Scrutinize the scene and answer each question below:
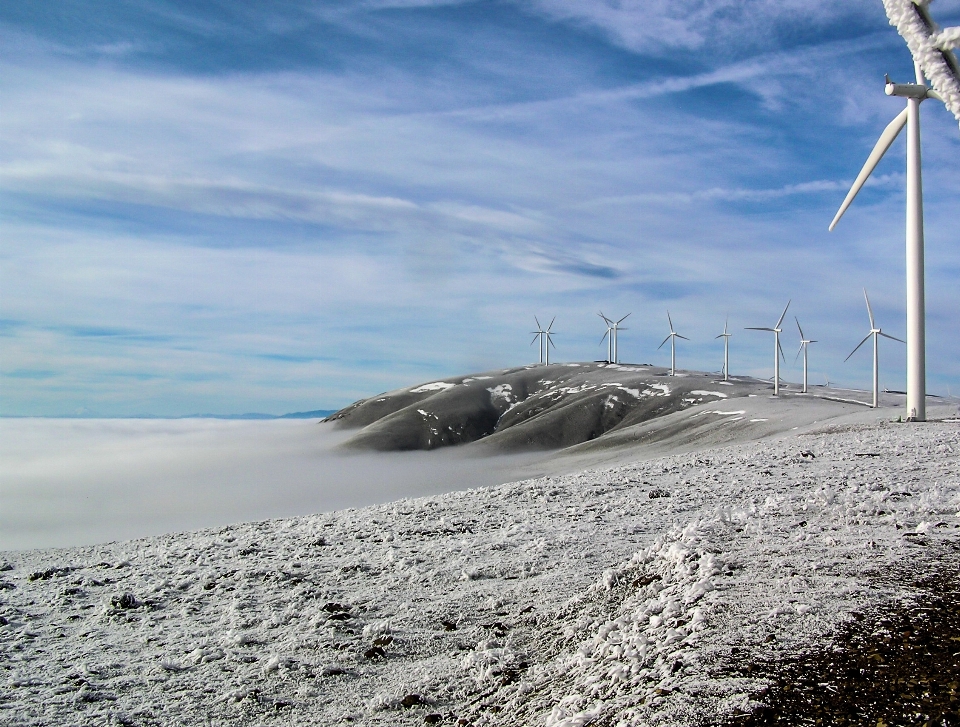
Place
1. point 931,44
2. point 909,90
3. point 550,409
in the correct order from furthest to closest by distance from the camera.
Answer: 1. point 550,409
2. point 909,90
3. point 931,44

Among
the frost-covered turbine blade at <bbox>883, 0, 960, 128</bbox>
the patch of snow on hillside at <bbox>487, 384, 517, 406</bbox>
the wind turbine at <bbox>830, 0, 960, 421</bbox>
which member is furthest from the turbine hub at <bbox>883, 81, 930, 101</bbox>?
the patch of snow on hillside at <bbox>487, 384, 517, 406</bbox>

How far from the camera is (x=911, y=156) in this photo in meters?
43.9

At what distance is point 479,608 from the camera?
50.5 feet

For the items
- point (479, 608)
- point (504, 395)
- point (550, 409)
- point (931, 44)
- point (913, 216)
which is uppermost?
point (913, 216)

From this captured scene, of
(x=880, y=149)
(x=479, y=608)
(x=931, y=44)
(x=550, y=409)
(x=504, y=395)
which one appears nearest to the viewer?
(x=931, y=44)

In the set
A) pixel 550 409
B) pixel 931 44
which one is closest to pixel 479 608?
pixel 931 44

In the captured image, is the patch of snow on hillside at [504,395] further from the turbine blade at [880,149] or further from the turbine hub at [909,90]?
the turbine hub at [909,90]

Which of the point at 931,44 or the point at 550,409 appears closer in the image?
the point at 931,44

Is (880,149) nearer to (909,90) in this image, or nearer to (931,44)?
(909,90)

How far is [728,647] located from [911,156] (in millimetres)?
43534

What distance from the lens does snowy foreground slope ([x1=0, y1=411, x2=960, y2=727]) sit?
10906 mm

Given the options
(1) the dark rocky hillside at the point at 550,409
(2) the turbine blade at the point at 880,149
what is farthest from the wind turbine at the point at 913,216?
(1) the dark rocky hillside at the point at 550,409

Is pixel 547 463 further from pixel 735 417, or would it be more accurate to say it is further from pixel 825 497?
pixel 825 497

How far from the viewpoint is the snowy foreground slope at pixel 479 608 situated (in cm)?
1091
